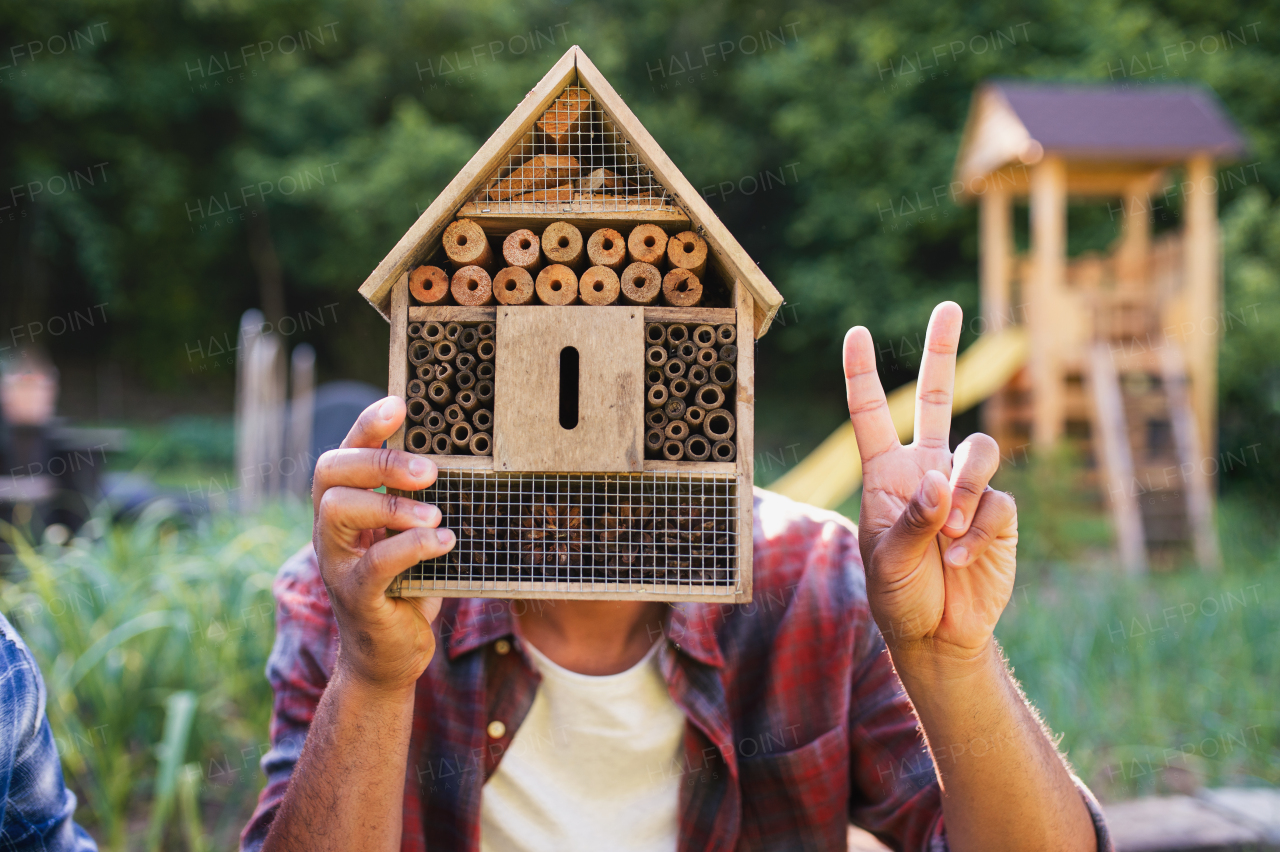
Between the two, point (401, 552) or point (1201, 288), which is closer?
point (401, 552)

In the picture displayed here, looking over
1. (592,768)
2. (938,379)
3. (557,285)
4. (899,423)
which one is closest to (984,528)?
(938,379)

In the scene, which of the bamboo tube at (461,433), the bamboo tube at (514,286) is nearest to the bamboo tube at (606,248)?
the bamboo tube at (514,286)

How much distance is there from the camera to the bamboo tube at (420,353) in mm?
1410

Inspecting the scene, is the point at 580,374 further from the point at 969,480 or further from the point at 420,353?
the point at 969,480

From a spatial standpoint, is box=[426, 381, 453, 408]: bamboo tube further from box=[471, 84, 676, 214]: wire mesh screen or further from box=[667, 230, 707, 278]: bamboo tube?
box=[667, 230, 707, 278]: bamboo tube

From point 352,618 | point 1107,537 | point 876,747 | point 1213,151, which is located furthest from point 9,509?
point 1213,151

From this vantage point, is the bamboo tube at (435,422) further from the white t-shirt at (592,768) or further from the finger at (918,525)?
the finger at (918,525)

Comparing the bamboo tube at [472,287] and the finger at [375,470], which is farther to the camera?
the bamboo tube at [472,287]

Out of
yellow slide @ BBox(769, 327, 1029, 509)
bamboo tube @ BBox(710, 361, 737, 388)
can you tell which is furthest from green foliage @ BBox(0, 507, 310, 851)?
yellow slide @ BBox(769, 327, 1029, 509)

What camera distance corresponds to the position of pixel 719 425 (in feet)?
4.71

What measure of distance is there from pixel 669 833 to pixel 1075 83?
1554 cm

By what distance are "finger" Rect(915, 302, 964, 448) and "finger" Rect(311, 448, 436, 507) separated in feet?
2.69

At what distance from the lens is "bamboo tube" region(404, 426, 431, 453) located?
1.39 metres

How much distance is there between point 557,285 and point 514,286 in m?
0.07
